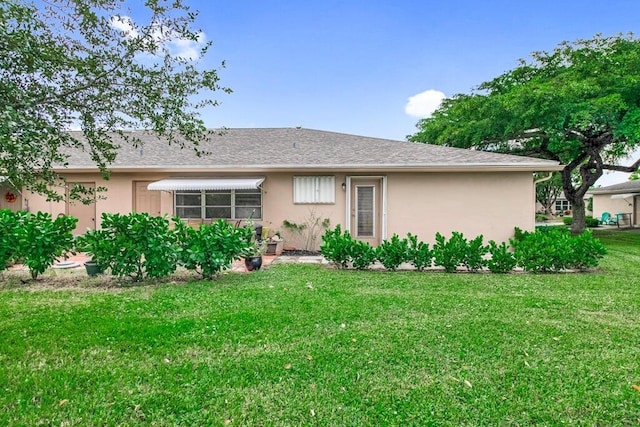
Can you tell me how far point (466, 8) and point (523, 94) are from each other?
546 cm

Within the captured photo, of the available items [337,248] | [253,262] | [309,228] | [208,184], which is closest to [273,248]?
[309,228]

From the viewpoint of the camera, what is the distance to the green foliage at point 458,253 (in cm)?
923

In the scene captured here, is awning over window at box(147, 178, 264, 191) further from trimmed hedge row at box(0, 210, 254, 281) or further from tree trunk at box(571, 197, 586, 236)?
tree trunk at box(571, 197, 586, 236)

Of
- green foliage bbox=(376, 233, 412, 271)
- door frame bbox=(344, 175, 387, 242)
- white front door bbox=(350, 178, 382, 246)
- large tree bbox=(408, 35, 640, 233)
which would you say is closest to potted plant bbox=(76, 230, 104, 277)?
green foliage bbox=(376, 233, 412, 271)

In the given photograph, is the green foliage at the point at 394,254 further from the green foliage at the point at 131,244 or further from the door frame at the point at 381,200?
the green foliage at the point at 131,244

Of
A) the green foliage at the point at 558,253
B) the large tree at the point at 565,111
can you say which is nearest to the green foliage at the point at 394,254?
the green foliage at the point at 558,253

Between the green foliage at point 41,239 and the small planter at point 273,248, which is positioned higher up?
the green foliage at point 41,239

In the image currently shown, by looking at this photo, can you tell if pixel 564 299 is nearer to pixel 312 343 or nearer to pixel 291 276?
pixel 312 343

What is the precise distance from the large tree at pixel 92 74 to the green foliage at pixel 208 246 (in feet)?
9.38

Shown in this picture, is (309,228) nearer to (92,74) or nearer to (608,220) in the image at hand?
(92,74)

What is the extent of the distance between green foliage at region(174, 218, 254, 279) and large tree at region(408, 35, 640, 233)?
15140 mm

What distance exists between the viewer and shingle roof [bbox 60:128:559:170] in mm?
12297

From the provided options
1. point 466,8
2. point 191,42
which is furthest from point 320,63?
point 191,42

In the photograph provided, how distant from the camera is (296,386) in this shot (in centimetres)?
358
